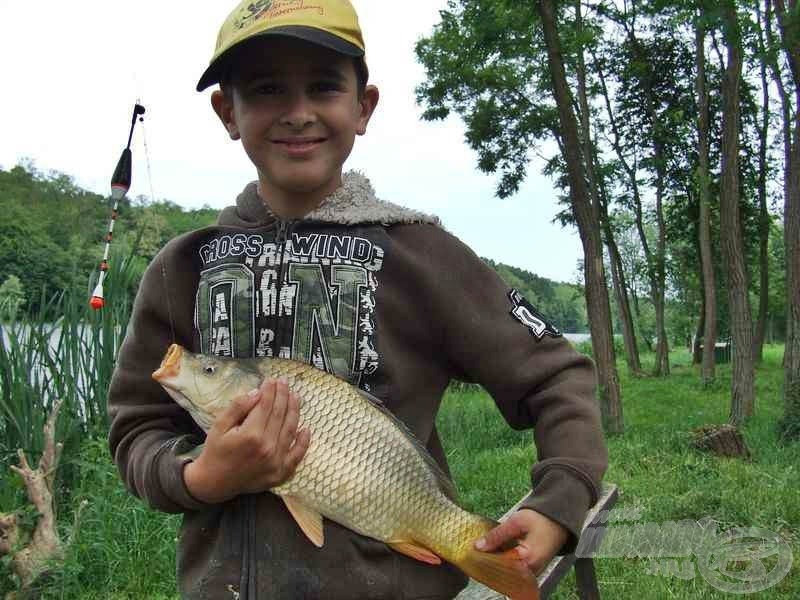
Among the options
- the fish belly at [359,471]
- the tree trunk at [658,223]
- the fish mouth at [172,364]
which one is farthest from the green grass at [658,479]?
the tree trunk at [658,223]

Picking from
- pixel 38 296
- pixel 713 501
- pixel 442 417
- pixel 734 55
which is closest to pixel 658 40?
pixel 734 55

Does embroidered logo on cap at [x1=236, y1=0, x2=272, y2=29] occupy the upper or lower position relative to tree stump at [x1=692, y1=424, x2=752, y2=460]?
upper

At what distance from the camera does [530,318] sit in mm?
1607

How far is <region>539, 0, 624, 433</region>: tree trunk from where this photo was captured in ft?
28.5

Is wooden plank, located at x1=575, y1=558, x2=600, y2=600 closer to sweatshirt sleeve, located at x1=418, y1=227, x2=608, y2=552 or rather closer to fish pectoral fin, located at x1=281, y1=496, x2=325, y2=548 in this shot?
sweatshirt sleeve, located at x1=418, y1=227, x2=608, y2=552

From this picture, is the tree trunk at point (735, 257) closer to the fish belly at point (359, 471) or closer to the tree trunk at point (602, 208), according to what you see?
the tree trunk at point (602, 208)

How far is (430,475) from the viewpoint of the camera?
1436 mm

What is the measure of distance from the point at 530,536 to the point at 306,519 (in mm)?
404

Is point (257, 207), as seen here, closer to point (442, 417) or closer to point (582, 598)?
point (582, 598)

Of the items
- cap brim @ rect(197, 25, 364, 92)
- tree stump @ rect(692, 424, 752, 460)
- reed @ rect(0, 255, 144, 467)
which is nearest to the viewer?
cap brim @ rect(197, 25, 364, 92)

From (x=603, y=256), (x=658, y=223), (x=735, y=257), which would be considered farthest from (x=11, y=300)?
(x=658, y=223)

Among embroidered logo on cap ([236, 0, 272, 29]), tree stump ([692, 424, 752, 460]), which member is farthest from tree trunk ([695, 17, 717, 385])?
embroidered logo on cap ([236, 0, 272, 29])

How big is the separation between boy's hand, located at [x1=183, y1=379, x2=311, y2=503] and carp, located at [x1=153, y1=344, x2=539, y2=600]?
5 cm

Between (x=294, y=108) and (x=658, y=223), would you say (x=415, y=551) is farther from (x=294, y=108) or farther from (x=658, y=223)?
(x=658, y=223)
